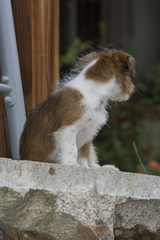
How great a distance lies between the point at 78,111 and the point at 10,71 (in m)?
0.38

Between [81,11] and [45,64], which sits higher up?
[45,64]

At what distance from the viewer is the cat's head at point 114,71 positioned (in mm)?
2559

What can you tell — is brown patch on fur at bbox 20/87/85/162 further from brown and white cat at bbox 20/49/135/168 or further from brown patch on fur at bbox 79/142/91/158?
brown patch on fur at bbox 79/142/91/158

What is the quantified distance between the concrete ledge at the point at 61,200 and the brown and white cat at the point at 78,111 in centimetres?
35

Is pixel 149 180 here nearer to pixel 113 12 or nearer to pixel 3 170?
pixel 3 170

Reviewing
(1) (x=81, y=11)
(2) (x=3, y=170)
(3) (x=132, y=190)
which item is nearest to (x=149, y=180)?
(3) (x=132, y=190)

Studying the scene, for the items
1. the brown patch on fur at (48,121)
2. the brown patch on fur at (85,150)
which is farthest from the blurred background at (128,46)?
the brown patch on fur at (48,121)

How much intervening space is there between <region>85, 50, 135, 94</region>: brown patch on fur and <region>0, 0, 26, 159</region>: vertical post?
353 millimetres

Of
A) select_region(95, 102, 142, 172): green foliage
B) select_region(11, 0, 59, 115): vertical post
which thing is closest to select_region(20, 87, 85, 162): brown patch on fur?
select_region(11, 0, 59, 115): vertical post

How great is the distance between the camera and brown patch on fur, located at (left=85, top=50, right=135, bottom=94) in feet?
8.39

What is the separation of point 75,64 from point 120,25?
5.30 meters

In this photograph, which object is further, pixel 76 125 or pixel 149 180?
pixel 76 125

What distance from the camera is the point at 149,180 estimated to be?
2215 mm

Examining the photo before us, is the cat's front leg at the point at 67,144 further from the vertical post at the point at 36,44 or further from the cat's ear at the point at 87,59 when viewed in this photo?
the cat's ear at the point at 87,59
